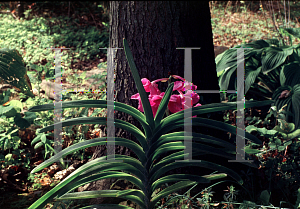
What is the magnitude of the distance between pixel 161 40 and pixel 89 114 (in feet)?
4.79

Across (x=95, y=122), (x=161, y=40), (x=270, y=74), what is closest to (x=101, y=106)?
(x=95, y=122)

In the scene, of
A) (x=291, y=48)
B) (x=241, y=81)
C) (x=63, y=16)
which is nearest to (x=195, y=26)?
(x=241, y=81)

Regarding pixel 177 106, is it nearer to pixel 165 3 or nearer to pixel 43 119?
pixel 165 3

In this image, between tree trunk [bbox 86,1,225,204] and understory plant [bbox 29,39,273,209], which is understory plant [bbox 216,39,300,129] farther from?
understory plant [bbox 29,39,273,209]

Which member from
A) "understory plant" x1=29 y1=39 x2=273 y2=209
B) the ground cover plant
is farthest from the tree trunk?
"understory plant" x1=29 y1=39 x2=273 y2=209

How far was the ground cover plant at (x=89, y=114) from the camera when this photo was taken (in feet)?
5.91

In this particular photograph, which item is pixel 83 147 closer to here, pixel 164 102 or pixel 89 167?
pixel 89 167

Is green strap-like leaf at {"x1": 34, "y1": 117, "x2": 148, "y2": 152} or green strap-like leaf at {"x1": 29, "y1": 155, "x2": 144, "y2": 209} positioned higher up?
green strap-like leaf at {"x1": 34, "y1": 117, "x2": 148, "y2": 152}

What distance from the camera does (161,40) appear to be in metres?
1.88

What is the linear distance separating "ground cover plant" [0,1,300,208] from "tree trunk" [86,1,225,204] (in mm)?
569

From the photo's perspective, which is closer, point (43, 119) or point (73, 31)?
point (43, 119)

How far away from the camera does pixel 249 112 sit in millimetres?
2953

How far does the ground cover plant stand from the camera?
70.9 inches

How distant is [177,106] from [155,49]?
29.6 inches
